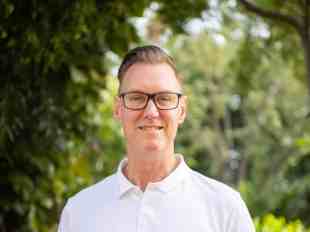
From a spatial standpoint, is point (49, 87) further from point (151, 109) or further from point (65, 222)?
point (151, 109)

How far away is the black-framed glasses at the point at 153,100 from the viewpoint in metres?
2.10

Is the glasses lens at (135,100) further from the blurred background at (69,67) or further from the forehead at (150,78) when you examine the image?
the blurred background at (69,67)

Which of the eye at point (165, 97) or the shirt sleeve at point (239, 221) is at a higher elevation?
the eye at point (165, 97)

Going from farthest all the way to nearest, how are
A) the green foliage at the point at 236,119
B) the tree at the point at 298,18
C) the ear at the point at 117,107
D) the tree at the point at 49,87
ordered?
the green foliage at the point at 236,119
the tree at the point at 298,18
the tree at the point at 49,87
the ear at the point at 117,107

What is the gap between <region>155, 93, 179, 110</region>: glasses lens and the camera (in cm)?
210

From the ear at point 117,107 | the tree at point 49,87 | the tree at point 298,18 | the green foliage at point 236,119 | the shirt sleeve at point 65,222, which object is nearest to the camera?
the ear at point 117,107

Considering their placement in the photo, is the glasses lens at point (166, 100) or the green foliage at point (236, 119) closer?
the glasses lens at point (166, 100)

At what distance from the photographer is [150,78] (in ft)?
6.97

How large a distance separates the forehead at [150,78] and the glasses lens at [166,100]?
0.07 ft

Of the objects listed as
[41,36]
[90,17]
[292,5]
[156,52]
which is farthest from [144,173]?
[292,5]

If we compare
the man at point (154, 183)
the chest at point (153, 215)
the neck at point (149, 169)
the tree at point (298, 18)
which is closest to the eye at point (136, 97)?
the man at point (154, 183)

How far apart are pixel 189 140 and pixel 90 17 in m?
22.1

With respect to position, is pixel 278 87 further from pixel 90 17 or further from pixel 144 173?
pixel 144 173

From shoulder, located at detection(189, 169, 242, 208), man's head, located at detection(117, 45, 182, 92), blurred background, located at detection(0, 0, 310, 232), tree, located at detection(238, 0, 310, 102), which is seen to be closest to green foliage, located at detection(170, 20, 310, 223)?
blurred background, located at detection(0, 0, 310, 232)
